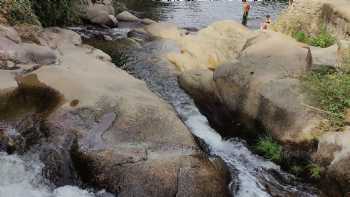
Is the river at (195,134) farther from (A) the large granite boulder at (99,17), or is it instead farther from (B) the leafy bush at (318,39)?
(B) the leafy bush at (318,39)

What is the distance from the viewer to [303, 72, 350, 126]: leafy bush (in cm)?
1015

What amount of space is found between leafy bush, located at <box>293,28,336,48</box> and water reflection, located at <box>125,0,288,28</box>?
10.1 metres

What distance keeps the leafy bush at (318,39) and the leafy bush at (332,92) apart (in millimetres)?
4653

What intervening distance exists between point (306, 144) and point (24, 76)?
6.60 meters

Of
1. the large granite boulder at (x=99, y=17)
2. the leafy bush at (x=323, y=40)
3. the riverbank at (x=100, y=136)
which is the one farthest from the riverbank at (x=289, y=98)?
the large granite boulder at (x=99, y=17)

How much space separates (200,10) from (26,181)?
24459 millimetres

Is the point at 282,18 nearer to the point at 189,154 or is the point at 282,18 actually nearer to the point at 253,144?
the point at 253,144

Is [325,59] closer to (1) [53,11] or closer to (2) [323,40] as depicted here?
(2) [323,40]

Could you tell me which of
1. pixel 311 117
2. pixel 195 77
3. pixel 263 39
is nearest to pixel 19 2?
pixel 195 77

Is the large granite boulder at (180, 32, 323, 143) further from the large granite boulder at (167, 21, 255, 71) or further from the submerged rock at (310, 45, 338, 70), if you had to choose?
the large granite boulder at (167, 21, 255, 71)

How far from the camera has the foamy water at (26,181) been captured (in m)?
8.26

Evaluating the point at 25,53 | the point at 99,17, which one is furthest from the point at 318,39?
the point at 99,17

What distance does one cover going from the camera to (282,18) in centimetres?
1755

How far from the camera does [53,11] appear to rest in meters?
18.5
